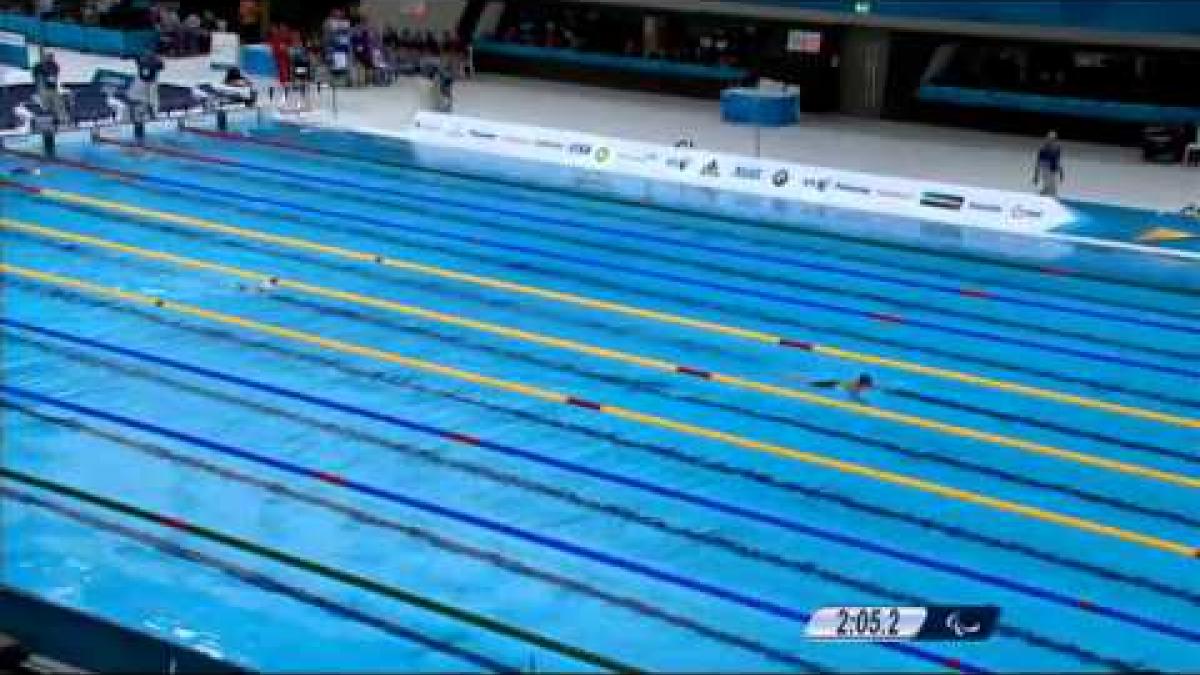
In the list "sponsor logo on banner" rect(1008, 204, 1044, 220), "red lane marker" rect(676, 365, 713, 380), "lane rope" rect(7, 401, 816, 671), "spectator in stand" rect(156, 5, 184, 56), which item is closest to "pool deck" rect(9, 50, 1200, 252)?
"spectator in stand" rect(156, 5, 184, 56)

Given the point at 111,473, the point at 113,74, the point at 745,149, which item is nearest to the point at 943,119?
the point at 745,149

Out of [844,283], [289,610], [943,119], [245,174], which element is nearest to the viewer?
Result: [289,610]

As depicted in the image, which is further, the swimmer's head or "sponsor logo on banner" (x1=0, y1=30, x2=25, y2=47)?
"sponsor logo on banner" (x1=0, y1=30, x2=25, y2=47)

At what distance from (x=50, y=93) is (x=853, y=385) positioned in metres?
14.6

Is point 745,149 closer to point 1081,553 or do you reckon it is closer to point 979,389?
point 979,389

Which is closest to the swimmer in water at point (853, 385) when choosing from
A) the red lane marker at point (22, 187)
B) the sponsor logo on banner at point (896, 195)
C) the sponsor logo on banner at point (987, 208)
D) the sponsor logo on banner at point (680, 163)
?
the sponsor logo on banner at point (987, 208)

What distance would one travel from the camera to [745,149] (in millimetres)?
23969

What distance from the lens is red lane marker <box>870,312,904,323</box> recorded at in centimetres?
1502

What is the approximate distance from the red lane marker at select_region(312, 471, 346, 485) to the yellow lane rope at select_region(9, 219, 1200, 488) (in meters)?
3.71

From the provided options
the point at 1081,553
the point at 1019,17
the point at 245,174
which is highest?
the point at 1019,17

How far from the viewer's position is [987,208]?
765 inches

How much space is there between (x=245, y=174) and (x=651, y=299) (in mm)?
7804

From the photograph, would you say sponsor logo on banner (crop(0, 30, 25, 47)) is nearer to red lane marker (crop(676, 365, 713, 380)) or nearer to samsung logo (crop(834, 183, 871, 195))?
samsung logo (crop(834, 183, 871, 195))

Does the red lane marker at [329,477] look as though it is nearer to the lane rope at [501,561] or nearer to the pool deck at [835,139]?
the lane rope at [501,561]
